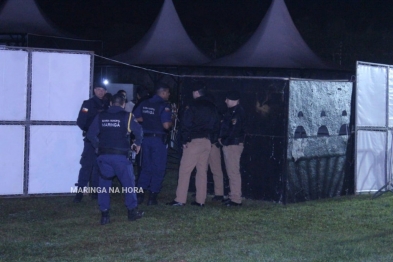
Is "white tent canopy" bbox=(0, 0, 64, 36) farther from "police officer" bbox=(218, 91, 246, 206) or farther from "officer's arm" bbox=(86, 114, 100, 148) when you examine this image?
"officer's arm" bbox=(86, 114, 100, 148)

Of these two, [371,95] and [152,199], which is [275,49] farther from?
[152,199]

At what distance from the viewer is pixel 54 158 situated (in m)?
Result: 10.6

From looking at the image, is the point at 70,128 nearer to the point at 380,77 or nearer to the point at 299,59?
the point at 380,77

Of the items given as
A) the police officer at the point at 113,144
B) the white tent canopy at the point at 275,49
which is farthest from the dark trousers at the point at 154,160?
the white tent canopy at the point at 275,49

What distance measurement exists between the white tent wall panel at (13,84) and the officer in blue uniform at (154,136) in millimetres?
1881

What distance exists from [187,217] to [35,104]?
3129 millimetres

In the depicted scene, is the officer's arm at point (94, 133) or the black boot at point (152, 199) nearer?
the officer's arm at point (94, 133)

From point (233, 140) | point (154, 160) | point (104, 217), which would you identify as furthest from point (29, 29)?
point (104, 217)

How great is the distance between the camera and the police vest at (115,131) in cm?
861

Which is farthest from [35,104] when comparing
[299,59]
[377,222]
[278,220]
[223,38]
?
[223,38]

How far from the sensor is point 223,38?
2978 cm

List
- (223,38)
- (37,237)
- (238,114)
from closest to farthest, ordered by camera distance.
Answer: (37,237), (238,114), (223,38)

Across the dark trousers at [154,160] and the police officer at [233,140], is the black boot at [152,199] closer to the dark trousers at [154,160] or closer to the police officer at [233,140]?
the dark trousers at [154,160]

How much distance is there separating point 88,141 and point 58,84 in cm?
109
